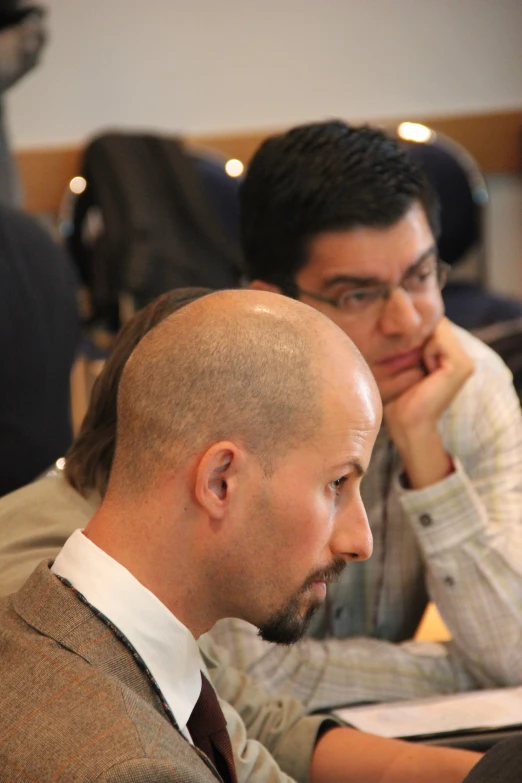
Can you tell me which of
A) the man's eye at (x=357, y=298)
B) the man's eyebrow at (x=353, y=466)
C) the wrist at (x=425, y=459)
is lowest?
the wrist at (x=425, y=459)

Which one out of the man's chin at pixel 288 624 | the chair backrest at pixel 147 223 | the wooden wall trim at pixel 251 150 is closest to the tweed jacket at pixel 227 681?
the man's chin at pixel 288 624

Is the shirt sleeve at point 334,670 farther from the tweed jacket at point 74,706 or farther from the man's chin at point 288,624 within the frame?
the tweed jacket at point 74,706

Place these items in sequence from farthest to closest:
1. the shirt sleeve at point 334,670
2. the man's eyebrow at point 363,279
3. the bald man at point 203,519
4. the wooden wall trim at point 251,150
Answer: the wooden wall trim at point 251,150, the man's eyebrow at point 363,279, the shirt sleeve at point 334,670, the bald man at point 203,519

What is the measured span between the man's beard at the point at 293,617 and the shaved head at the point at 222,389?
0.14 meters

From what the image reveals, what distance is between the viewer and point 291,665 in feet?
5.04

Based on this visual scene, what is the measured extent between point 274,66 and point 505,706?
11.3ft

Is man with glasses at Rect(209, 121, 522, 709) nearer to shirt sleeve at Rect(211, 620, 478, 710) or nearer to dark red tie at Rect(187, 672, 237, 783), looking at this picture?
shirt sleeve at Rect(211, 620, 478, 710)

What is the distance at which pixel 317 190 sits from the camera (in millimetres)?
1649

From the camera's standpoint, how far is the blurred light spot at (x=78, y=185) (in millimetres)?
3723

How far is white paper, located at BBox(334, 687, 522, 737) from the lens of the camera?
4.26 feet

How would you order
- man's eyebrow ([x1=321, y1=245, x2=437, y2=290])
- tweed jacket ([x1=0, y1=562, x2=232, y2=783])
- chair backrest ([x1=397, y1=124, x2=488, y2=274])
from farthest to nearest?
chair backrest ([x1=397, y1=124, x2=488, y2=274])
man's eyebrow ([x1=321, y1=245, x2=437, y2=290])
tweed jacket ([x1=0, y1=562, x2=232, y2=783])

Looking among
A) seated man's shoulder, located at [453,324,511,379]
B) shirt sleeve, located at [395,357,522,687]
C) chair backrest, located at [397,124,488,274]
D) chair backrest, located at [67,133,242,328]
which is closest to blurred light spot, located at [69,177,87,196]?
chair backrest, located at [67,133,242,328]

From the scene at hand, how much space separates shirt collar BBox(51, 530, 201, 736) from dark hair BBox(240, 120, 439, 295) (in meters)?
0.84

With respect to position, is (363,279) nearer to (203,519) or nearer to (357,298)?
(357,298)
